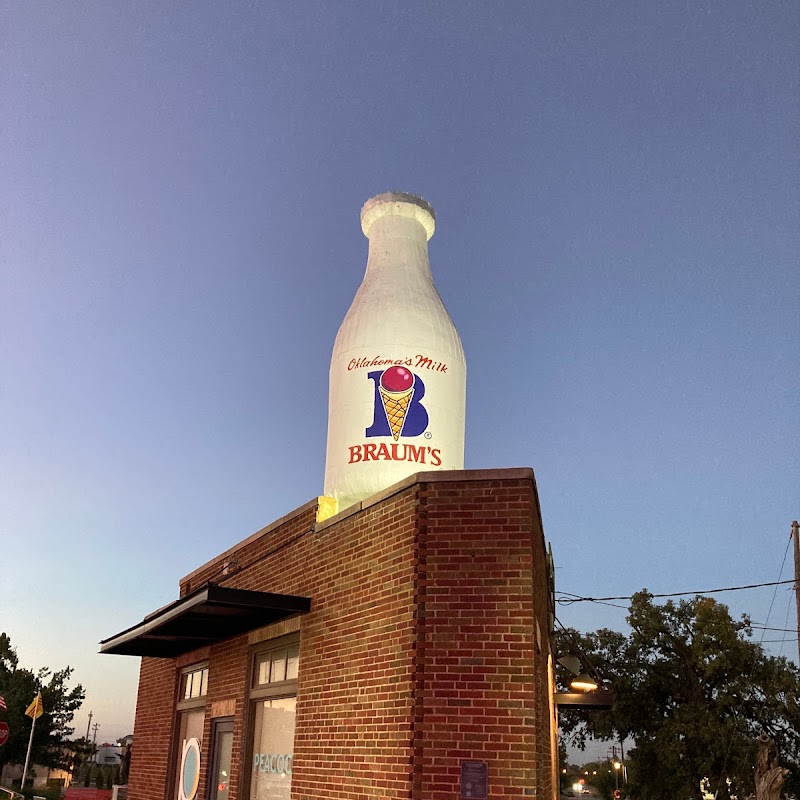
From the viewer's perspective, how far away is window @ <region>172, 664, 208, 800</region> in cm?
1384

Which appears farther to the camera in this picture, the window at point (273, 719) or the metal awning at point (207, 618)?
the window at point (273, 719)

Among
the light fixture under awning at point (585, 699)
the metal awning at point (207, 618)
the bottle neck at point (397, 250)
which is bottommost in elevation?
the light fixture under awning at point (585, 699)

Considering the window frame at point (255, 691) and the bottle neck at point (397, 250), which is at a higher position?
the bottle neck at point (397, 250)

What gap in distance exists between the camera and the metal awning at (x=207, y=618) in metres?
9.95

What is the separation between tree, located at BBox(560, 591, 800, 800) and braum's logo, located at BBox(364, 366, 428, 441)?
19905mm

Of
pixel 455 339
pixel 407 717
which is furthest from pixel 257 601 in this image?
pixel 455 339

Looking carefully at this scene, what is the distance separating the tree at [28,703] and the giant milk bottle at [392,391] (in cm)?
3892

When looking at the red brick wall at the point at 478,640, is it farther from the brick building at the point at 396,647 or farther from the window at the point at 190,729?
the window at the point at 190,729

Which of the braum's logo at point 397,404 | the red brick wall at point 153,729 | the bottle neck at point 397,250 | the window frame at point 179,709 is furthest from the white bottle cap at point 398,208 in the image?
the red brick wall at point 153,729

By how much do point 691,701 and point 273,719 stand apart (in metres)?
22.8

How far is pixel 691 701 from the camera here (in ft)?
98.8

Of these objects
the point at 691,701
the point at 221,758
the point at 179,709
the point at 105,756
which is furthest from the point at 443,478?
the point at 105,756

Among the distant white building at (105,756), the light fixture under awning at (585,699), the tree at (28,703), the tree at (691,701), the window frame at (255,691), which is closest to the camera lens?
the window frame at (255,691)

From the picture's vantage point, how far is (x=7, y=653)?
48344 millimetres
